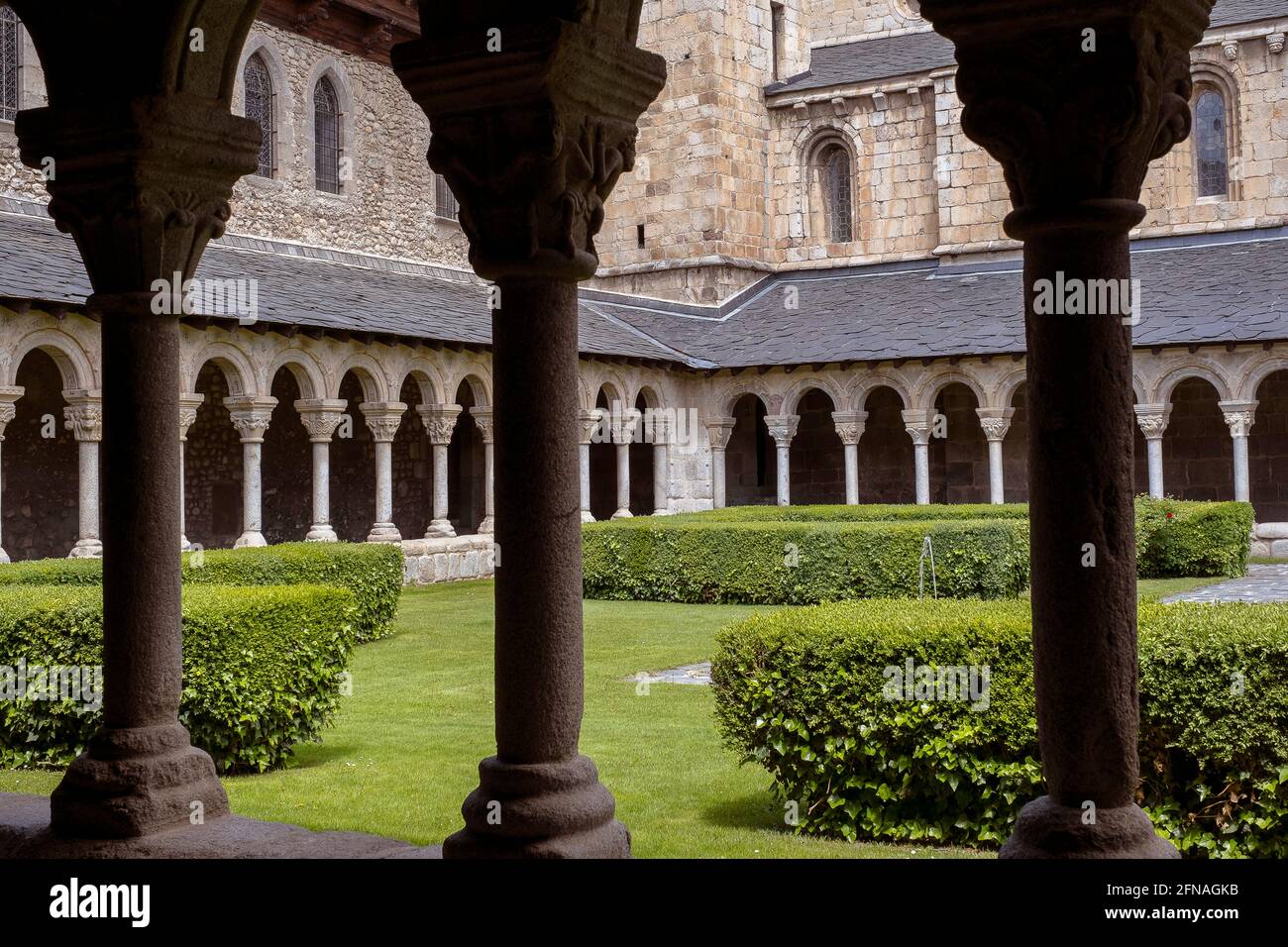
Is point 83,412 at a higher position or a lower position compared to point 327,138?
lower

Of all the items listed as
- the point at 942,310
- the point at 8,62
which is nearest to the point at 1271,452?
the point at 942,310

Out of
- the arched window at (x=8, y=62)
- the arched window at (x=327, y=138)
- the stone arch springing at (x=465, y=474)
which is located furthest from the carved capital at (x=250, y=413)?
the stone arch springing at (x=465, y=474)

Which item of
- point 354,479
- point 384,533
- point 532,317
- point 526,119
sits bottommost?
point 384,533

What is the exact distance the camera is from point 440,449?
19.2m

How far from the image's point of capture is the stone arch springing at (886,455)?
80.9 ft

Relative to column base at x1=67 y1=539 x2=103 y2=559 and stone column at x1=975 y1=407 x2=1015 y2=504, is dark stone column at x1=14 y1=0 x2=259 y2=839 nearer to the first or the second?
column base at x1=67 y1=539 x2=103 y2=559

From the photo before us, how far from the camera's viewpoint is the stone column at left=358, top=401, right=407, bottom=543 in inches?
711

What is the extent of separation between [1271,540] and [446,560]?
468 inches

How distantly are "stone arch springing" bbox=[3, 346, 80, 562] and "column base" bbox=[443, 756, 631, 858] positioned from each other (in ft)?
48.6

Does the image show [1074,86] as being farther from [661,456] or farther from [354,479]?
[661,456]

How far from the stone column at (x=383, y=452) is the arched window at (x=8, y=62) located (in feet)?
18.5

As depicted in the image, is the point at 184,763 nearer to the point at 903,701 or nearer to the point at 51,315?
the point at 903,701

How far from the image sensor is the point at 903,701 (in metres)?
5.20

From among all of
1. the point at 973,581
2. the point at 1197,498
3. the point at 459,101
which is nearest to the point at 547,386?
the point at 459,101
